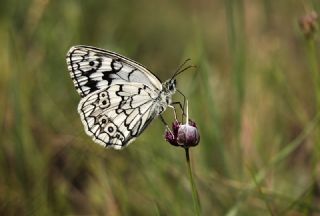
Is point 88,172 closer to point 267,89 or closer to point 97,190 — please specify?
point 97,190

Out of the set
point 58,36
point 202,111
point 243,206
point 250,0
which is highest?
point 250,0

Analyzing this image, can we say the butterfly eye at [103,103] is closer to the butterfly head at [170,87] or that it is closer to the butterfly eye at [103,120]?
the butterfly eye at [103,120]

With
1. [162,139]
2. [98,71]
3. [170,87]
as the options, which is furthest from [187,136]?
[162,139]

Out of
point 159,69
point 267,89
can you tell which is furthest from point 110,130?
point 159,69

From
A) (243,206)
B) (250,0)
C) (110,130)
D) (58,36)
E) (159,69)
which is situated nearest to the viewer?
(110,130)

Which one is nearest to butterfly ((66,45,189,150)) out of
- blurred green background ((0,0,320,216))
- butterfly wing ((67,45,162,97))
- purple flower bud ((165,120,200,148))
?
butterfly wing ((67,45,162,97))

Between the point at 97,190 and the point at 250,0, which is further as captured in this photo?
the point at 250,0
